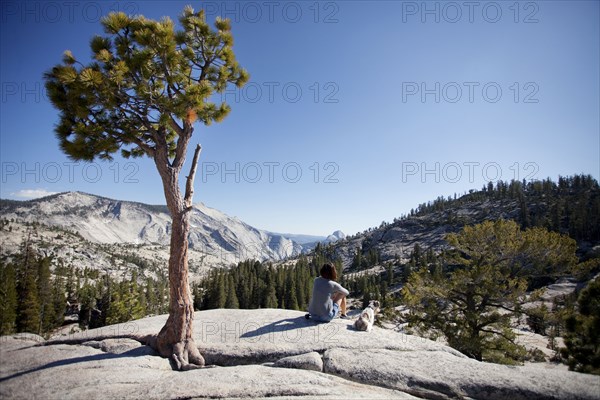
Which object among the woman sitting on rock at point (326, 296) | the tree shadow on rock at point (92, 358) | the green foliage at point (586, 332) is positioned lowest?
the green foliage at point (586, 332)

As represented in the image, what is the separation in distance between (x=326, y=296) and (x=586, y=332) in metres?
15.1

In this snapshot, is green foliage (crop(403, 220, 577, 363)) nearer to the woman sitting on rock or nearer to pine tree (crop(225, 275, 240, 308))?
the woman sitting on rock

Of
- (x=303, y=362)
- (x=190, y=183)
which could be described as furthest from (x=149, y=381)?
(x=190, y=183)

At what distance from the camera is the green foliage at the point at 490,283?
1512 centimetres

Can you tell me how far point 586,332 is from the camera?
14969mm

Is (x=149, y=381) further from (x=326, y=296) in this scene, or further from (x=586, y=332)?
(x=586, y=332)

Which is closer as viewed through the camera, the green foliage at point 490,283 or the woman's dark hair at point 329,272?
the woman's dark hair at point 329,272

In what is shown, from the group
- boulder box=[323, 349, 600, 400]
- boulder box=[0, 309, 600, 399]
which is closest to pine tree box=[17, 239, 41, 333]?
boulder box=[0, 309, 600, 399]

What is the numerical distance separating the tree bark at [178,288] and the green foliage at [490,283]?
1301 cm

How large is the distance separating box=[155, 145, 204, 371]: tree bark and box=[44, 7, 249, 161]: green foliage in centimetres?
121

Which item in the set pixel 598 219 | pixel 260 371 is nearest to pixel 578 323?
pixel 260 371

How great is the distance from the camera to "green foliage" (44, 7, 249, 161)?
29.0ft

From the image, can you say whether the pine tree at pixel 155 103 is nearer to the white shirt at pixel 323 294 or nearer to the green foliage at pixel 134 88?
the green foliage at pixel 134 88

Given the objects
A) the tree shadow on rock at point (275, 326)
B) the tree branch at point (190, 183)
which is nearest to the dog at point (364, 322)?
the tree shadow on rock at point (275, 326)
